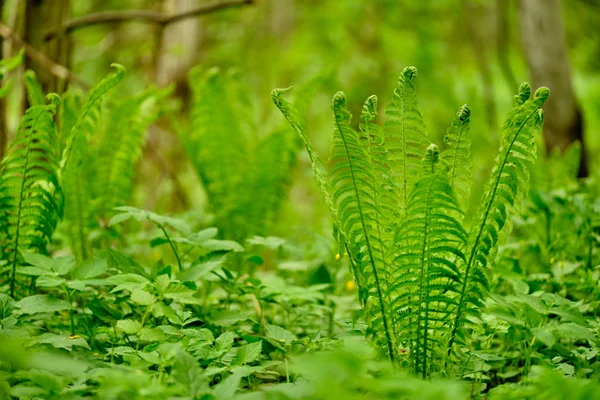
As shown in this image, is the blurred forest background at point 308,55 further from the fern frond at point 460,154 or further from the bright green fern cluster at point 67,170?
the fern frond at point 460,154

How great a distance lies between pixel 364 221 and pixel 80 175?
4.07ft

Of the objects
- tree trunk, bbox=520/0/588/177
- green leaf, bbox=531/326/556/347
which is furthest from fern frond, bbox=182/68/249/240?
tree trunk, bbox=520/0/588/177

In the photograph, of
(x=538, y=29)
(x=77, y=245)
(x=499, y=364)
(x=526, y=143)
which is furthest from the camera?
(x=538, y=29)

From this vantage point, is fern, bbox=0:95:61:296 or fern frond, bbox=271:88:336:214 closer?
fern frond, bbox=271:88:336:214

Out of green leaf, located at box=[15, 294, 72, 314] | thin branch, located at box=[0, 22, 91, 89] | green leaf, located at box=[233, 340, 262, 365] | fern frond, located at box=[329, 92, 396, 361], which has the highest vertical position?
thin branch, located at box=[0, 22, 91, 89]

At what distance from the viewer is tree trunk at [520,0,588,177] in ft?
10.6

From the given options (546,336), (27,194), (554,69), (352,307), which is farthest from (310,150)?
(554,69)

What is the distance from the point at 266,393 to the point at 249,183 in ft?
4.76

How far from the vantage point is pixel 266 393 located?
0.88 meters

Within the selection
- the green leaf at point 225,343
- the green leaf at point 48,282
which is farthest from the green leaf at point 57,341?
the green leaf at point 225,343

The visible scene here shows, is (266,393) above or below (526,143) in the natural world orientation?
below

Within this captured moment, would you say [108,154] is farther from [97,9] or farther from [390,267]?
[97,9]

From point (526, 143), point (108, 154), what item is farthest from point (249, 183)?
point (526, 143)

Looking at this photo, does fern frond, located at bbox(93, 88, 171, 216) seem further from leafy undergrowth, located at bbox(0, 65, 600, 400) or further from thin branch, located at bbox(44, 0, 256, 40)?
thin branch, located at bbox(44, 0, 256, 40)
